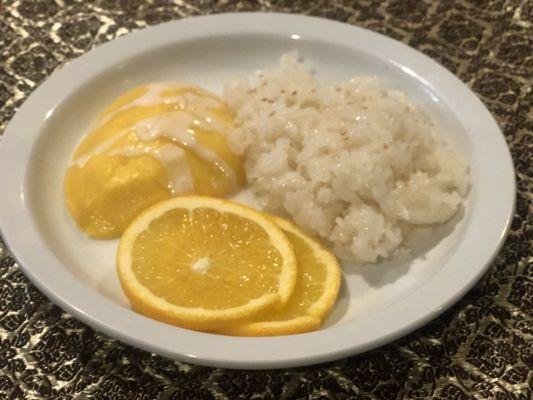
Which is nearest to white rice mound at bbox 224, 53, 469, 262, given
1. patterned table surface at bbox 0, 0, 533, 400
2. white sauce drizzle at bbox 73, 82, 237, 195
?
white sauce drizzle at bbox 73, 82, 237, 195

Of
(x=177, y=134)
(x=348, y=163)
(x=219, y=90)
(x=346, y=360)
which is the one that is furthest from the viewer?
(x=219, y=90)

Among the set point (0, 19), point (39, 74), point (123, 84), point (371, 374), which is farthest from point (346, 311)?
point (0, 19)

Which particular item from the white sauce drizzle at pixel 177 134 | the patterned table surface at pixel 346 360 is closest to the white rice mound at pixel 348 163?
the white sauce drizzle at pixel 177 134

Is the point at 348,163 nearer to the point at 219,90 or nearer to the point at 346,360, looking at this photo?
the point at 346,360

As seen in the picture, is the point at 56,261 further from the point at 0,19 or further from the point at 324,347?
the point at 0,19

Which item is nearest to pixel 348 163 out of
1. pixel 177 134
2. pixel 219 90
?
pixel 177 134

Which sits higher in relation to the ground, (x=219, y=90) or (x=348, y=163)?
(x=348, y=163)

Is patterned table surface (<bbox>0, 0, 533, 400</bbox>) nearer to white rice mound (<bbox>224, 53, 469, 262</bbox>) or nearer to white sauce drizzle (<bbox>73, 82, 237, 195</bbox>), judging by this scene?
white rice mound (<bbox>224, 53, 469, 262</bbox>)
